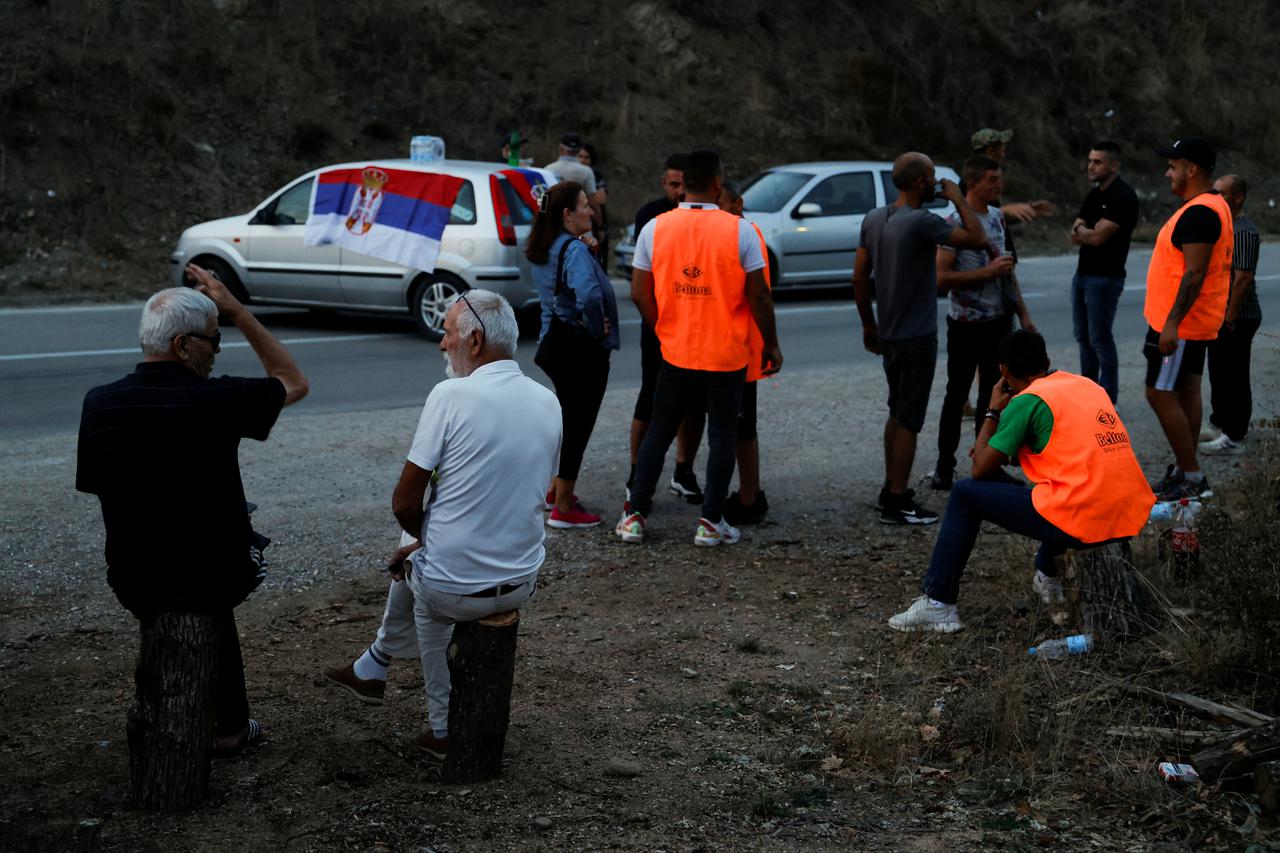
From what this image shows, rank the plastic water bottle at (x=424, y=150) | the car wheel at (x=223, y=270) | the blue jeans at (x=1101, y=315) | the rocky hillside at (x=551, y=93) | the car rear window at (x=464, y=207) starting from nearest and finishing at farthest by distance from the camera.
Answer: the blue jeans at (x=1101, y=315) → the car rear window at (x=464, y=207) → the plastic water bottle at (x=424, y=150) → the car wheel at (x=223, y=270) → the rocky hillside at (x=551, y=93)

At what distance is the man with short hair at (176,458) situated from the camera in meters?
4.27

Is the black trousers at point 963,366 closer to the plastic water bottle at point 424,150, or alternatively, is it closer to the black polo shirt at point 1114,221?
the black polo shirt at point 1114,221

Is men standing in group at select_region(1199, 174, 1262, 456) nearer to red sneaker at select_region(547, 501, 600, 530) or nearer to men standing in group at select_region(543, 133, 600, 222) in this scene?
red sneaker at select_region(547, 501, 600, 530)

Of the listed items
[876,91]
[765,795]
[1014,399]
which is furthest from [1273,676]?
[876,91]

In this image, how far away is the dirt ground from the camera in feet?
14.5

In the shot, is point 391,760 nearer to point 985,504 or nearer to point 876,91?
point 985,504

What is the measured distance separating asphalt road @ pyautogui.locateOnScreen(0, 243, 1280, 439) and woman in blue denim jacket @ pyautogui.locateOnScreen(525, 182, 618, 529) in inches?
151

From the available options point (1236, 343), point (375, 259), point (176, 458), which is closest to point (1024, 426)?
point (176, 458)

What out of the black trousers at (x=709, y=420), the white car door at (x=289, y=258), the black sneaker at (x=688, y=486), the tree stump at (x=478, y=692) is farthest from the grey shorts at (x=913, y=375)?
the white car door at (x=289, y=258)

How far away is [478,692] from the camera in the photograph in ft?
15.0

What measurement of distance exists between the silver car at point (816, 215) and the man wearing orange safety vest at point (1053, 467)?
12.3 metres

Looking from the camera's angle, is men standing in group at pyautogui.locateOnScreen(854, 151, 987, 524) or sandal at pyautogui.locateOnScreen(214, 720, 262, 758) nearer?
sandal at pyautogui.locateOnScreen(214, 720, 262, 758)

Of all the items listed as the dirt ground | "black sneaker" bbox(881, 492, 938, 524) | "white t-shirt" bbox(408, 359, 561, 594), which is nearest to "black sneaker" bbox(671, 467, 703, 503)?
the dirt ground

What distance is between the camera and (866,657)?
19.6 feet
